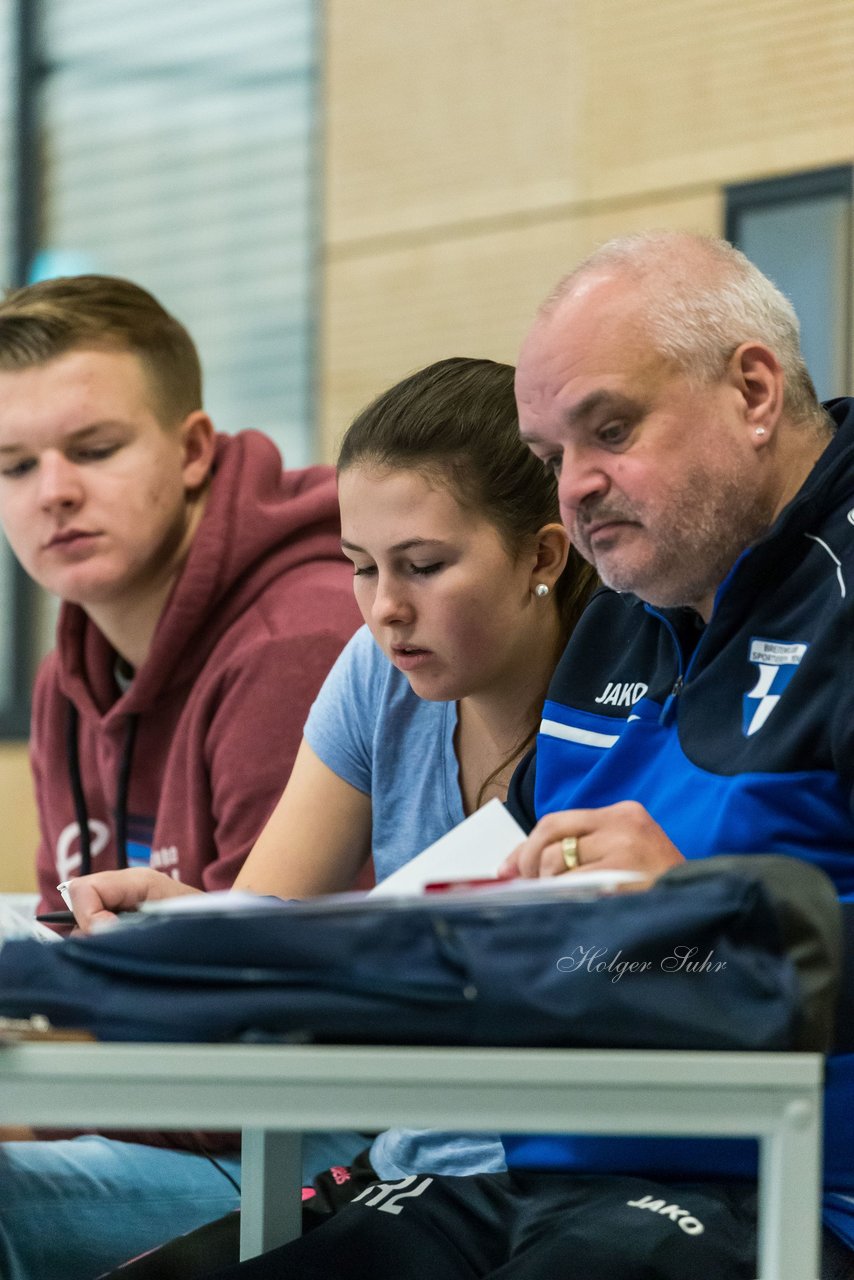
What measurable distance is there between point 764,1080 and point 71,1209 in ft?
3.17

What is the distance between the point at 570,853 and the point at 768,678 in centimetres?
30

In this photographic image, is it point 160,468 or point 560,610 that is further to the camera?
point 160,468

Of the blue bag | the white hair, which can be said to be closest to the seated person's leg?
the blue bag

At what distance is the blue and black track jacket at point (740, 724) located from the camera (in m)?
1.20

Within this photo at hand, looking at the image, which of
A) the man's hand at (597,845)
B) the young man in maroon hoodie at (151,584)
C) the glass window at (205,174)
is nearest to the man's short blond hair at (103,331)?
the young man in maroon hoodie at (151,584)

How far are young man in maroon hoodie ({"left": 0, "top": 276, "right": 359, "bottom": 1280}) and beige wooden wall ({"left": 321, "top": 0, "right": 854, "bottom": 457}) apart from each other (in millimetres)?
1490

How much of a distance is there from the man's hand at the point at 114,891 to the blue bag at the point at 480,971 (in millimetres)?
425

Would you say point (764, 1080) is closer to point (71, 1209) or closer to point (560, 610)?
point (560, 610)

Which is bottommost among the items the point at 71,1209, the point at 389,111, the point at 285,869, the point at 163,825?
the point at 71,1209

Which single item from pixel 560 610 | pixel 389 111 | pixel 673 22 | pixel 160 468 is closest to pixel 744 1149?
pixel 560 610

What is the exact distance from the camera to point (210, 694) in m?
2.03

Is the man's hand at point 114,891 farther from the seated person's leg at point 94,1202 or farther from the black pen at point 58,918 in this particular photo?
the seated person's leg at point 94,1202

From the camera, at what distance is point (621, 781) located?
1.33m

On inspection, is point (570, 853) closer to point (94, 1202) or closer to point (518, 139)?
point (94, 1202)
